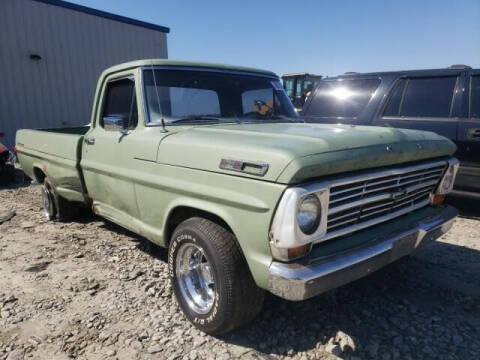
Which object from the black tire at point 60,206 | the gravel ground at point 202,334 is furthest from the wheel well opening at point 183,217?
the black tire at point 60,206

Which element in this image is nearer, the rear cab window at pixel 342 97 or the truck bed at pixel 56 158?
the truck bed at pixel 56 158

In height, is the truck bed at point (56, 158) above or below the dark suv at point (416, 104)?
below

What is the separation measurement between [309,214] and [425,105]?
3900 millimetres

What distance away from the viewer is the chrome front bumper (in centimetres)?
195

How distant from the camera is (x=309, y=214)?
203 centimetres

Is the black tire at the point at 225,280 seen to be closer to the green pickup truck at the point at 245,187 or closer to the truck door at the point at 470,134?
the green pickup truck at the point at 245,187

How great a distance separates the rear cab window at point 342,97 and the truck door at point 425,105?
0.36 m

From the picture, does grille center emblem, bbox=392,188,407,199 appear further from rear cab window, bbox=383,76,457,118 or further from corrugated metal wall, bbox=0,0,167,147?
corrugated metal wall, bbox=0,0,167,147

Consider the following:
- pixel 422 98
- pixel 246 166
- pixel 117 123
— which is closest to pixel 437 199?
pixel 246 166

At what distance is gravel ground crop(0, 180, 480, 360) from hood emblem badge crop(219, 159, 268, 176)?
1.19 metres

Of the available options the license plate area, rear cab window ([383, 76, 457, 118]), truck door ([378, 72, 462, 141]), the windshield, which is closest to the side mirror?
the windshield

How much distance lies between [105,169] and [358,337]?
2565 millimetres

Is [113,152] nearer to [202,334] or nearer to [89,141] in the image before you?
[89,141]

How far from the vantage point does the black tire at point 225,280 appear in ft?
7.40
